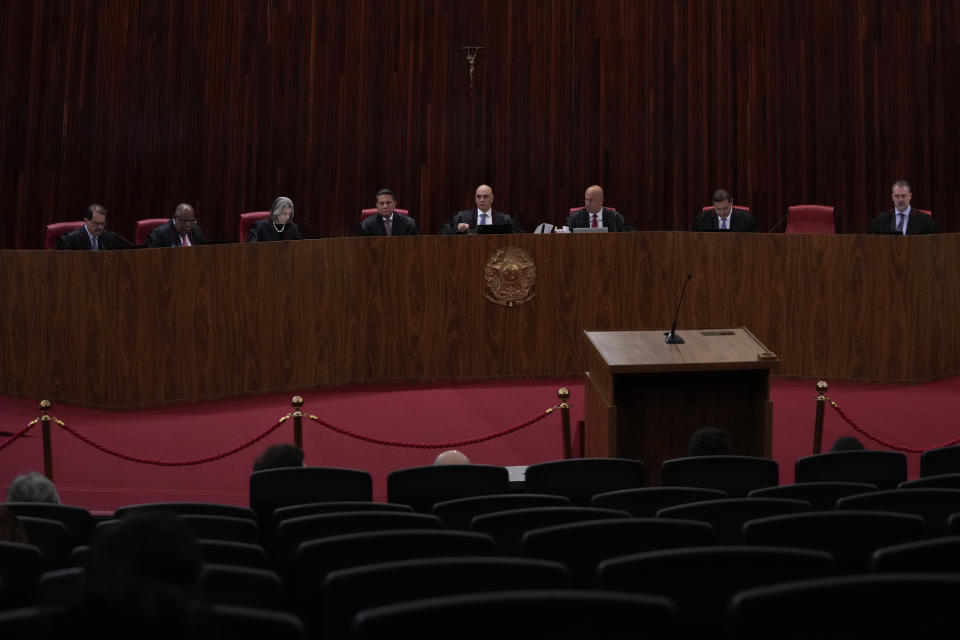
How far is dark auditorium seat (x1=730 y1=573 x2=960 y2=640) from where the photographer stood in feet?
5.86

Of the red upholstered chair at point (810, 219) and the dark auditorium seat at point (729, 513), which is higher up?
the red upholstered chair at point (810, 219)

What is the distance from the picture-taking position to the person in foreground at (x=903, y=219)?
949 centimetres

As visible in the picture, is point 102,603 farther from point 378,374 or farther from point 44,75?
point 44,75

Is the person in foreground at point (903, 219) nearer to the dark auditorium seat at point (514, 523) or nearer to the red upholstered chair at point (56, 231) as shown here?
the red upholstered chair at point (56, 231)

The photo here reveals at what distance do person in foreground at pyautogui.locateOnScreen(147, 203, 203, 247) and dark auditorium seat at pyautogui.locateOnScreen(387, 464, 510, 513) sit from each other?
5382 millimetres

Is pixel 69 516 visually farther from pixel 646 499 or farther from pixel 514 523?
pixel 646 499

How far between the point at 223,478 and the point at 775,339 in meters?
4.34

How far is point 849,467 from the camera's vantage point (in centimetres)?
435

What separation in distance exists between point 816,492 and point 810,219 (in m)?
7.14

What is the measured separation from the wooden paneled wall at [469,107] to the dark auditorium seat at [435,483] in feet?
Result: 23.9

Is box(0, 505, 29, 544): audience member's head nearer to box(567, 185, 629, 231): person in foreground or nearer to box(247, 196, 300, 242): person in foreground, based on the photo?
box(247, 196, 300, 242): person in foreground

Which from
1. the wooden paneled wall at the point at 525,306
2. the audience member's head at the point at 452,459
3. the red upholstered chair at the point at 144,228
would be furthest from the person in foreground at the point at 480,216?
the audience member's head at the point at 452,459

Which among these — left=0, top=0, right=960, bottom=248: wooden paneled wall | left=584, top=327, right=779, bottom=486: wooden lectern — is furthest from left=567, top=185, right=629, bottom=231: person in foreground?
left=584, top=327, right=779, bottom=486: wooden lectern

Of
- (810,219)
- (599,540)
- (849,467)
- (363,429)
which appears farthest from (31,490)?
(810,219)
